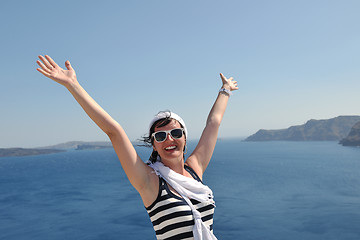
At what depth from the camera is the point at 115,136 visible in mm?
1801

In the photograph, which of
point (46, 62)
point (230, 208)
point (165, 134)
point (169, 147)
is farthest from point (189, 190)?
point (230, 208)

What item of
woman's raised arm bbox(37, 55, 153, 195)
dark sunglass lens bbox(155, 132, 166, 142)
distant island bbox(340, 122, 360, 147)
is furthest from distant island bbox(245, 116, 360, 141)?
woman's raised arm bbox(37, 55, 153, 195)

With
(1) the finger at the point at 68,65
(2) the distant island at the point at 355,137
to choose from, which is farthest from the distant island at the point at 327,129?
(1) the finger at the point at 68,65

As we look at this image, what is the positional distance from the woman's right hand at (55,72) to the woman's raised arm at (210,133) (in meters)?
1.35

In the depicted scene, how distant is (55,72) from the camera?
179cm

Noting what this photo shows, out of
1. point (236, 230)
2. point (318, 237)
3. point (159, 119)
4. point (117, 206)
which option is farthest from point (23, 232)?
point (159, 119)

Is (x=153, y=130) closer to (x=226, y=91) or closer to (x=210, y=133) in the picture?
(x=210, y=133)

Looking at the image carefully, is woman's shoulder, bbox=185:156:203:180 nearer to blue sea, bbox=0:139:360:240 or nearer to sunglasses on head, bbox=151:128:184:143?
sunglasses on head, bbox=151:128:184:143

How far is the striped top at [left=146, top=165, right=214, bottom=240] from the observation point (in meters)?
1.87

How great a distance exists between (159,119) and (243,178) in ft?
168

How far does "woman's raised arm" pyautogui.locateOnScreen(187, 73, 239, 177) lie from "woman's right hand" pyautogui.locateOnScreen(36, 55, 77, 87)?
1349 mm

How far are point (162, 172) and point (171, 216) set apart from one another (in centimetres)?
33

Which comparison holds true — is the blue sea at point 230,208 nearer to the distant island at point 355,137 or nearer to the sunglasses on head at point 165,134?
the sunglasses on head at point 165,134

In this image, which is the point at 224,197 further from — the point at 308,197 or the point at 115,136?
the point at 115,136
